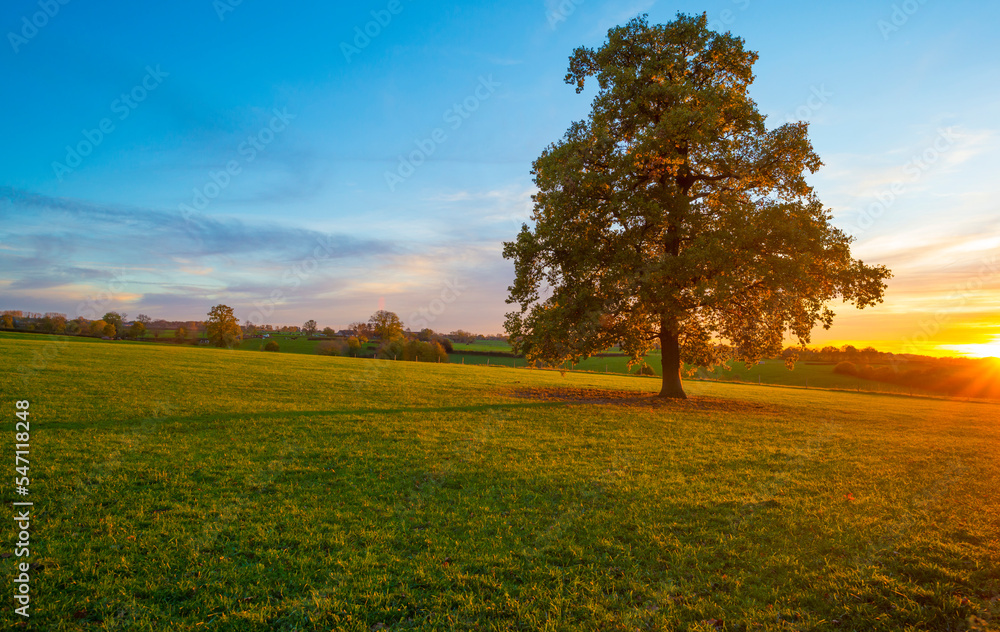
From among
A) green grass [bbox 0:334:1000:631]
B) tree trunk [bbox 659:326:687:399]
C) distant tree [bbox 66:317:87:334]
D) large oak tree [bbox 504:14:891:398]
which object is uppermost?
large oak tree [bbox 504:14:891:398]

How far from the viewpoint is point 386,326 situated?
111812 mm

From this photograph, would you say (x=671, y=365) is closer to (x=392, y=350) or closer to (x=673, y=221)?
(x=673, y=221)

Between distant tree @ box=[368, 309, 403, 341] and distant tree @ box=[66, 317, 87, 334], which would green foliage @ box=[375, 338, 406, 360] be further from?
distant tree @ box=[66, 317, 87, 334]

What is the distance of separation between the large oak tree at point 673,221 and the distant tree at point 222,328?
101m

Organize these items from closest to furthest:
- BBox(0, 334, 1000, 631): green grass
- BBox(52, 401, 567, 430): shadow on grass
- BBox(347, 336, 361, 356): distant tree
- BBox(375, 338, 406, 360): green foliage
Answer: BBox(0, 334, 1000, 631): green grass
BBox(52, 401, 567, 430): shadow on grass
BBox(375, 338, 406, 360): green foliage
BBox(347, 336, 361, 356): distant tree

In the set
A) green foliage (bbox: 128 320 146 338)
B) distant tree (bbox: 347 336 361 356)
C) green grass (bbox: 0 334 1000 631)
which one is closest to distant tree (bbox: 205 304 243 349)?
green foliage (bbox: 128 320 146 338)

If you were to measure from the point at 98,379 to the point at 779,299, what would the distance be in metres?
33.3

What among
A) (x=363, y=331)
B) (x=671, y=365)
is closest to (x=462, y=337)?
(x=363, y=331)

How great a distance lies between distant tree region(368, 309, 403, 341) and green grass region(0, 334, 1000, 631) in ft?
314

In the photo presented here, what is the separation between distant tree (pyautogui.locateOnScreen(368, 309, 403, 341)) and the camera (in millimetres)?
110500

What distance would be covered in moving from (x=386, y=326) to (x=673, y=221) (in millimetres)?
98593

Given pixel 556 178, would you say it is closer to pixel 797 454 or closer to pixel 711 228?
pixel 711 228

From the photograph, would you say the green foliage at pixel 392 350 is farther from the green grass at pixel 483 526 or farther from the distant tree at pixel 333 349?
the green grass at pixel 483 526

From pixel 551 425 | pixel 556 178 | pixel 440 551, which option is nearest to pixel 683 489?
pixel 440 551
